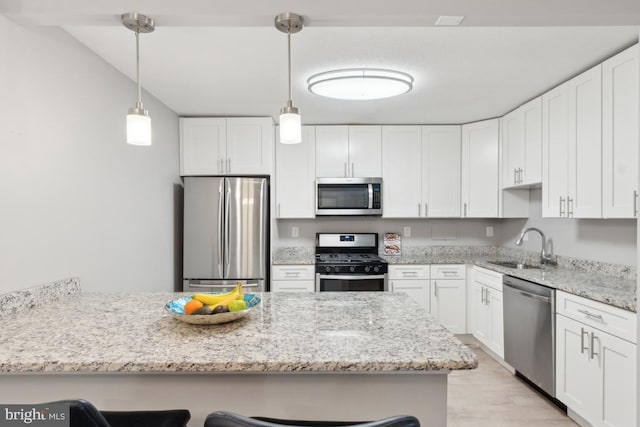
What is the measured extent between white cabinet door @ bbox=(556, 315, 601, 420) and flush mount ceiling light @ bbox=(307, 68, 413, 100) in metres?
1.89

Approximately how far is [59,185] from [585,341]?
10.1 ft

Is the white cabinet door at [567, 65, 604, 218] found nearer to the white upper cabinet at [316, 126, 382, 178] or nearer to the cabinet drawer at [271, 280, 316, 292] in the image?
the white upper cabinet at [316, 126, 382, 178]

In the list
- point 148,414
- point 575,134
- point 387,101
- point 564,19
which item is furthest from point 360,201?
point 148,414

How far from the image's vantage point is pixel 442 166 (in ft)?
13.3

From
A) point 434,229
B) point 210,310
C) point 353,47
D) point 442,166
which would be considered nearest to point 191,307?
point 210,310

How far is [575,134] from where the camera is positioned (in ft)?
8.56

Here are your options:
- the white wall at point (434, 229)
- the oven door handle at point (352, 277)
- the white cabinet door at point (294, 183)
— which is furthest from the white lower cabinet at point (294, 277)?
the white wall at point (434, 229)

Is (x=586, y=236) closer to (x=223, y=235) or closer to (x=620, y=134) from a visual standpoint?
(x=620, y=134)

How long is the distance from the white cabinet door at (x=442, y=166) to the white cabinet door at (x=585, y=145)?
1.41m

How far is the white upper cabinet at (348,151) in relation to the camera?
4035mm

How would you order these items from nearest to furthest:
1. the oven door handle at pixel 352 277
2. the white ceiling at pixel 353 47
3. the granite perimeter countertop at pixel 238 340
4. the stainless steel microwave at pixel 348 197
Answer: the granite perimeter countertop at pixel 238 340 < the white ceiling at pixel 353 47 < the oven door handle at pixel 352 277 < the stainless steel microwave at pixel 348 197

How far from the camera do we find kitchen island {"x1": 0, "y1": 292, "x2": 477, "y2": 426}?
1109 millimetres

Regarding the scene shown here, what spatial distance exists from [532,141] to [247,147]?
259cm

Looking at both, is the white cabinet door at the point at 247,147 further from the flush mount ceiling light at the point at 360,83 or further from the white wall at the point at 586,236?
the white wall at the point at 586,236
